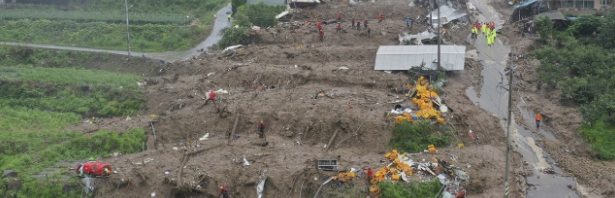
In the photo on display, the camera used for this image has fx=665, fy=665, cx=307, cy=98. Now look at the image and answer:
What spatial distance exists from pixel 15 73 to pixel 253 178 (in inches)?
820

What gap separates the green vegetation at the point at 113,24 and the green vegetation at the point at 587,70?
21.9 m

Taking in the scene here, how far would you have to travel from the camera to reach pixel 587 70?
32.0m

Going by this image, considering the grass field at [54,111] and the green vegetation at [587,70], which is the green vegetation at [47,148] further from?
the green vegetation at [587,70]

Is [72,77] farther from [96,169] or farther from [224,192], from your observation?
[224,192]

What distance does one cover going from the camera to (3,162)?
26031 millimetres

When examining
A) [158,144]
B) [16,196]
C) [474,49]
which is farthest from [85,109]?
[474,49]

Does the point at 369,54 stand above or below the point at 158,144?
above

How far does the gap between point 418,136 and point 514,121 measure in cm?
537

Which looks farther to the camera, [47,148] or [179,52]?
[179,52]

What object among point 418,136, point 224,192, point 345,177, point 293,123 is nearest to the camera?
point 345,177

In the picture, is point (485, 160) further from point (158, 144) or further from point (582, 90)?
point (158, 144)

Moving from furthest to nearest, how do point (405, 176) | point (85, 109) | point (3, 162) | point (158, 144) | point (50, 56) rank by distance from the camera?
point (50, 56)
point (85, 109)
point (158, 144)
point (3, 162)
point (405, 176)

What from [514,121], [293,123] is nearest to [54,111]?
[293,123]

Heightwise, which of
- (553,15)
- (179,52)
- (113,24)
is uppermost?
(553,15)
